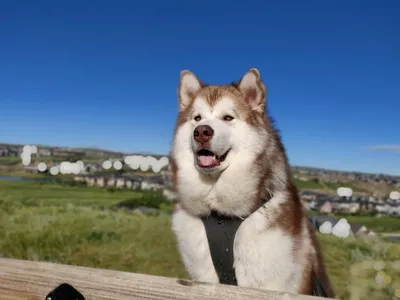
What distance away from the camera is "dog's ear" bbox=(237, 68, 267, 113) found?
10.7 ft

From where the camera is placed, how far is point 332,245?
4734 mm

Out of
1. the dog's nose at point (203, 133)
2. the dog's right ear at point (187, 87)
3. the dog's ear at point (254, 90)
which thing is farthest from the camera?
the dog's right ear at point (187, 87)

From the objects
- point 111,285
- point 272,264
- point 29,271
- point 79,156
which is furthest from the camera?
point 79,156

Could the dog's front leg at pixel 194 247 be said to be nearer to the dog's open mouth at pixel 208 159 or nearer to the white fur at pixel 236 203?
the white fur at pixel 236 203

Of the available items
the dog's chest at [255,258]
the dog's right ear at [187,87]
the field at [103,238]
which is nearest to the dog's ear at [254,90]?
the dog's right ear at [187,87]

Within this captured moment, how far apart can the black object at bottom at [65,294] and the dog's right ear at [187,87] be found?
2.30 metres

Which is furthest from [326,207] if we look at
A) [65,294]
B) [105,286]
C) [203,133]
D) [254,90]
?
[65,294]

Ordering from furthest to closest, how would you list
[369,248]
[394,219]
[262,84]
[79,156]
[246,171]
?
[79,156] → [394,219] → [369,248] → [262,84] → [246,171]

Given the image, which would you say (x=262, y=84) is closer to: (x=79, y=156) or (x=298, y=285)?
(x=298, y=285)

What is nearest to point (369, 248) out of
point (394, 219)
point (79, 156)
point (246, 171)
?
point (394, 219)

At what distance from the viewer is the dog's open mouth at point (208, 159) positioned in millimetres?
3041

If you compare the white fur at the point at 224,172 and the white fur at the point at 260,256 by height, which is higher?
the white fur at the point at 224,172

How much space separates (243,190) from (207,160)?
14.1 inches

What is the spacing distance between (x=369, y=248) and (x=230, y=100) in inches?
108
